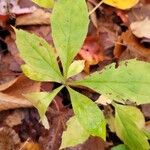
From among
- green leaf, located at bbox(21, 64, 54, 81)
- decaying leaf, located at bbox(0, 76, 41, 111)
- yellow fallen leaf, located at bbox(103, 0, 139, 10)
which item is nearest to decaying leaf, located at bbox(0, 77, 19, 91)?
decaying leaf, located at bbox(0, 76, 41, 111)

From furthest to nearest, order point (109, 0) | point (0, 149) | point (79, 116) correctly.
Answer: point (109, 0)
point (0, 149)
point (79, 116)

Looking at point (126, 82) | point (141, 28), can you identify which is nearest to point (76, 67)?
point (126, 82)

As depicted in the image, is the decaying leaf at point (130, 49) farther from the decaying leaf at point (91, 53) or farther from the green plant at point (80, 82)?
the green plant at point (80, 82)

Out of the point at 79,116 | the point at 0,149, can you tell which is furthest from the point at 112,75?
the point at 0,149

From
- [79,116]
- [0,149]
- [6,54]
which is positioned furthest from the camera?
[6,54]

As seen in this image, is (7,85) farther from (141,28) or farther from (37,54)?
(141,28)

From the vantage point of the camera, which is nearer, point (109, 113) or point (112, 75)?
point (112, 75)

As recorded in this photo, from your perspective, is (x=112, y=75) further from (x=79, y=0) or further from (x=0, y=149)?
(x=0, y=149)
